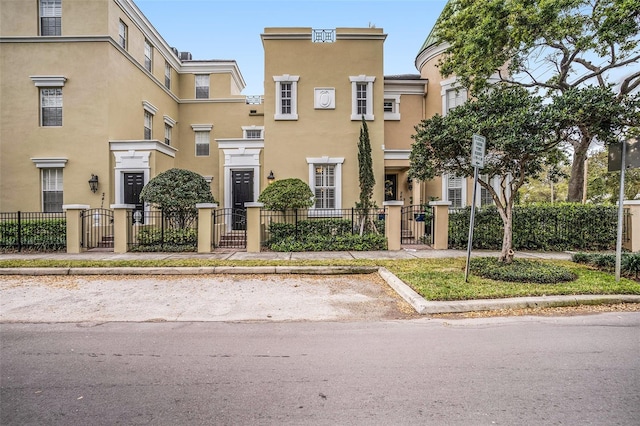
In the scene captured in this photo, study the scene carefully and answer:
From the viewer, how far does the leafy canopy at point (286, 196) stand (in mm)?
A: 12250

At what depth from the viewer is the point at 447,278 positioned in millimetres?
7188

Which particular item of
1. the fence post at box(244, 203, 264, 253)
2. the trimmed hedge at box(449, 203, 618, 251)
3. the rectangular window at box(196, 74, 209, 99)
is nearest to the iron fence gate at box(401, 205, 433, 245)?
the trimmed hedge at box(449, 203, 618, 251)

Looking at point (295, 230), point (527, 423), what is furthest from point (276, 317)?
point (295, 230)

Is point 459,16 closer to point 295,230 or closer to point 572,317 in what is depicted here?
point 295,230

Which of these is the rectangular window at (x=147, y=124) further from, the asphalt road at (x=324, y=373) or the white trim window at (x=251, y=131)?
the asphalt road at (x=324, y=373)

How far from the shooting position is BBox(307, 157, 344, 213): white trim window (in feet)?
49.8

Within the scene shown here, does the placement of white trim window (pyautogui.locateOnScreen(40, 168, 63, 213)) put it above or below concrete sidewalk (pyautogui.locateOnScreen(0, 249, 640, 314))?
above

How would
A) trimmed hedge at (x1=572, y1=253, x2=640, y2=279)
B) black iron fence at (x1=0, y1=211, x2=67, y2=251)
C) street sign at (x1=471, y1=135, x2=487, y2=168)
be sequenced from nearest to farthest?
1. street sign at (x1=471, y1=135, x2=487, y2=168)
2. trimmed hedge at (x1=572, y1=253, x2=640, y2=279)
3. black iron fence at (x1=0, y1=211, x2=67, y2=251)

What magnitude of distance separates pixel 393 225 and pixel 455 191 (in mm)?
5361

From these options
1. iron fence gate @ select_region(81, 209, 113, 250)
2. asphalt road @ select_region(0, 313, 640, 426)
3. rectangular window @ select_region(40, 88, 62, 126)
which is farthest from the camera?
rectangular window @ select_region(40, 88, 62, 126)

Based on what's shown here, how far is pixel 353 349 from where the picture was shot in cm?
412

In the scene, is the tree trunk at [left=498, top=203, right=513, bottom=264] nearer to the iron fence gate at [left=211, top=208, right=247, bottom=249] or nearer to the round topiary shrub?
the round topiary shrub

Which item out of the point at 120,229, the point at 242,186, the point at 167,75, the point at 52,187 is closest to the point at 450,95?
the point at 242,186

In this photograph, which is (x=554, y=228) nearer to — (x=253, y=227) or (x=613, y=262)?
(x=613, y=262)
